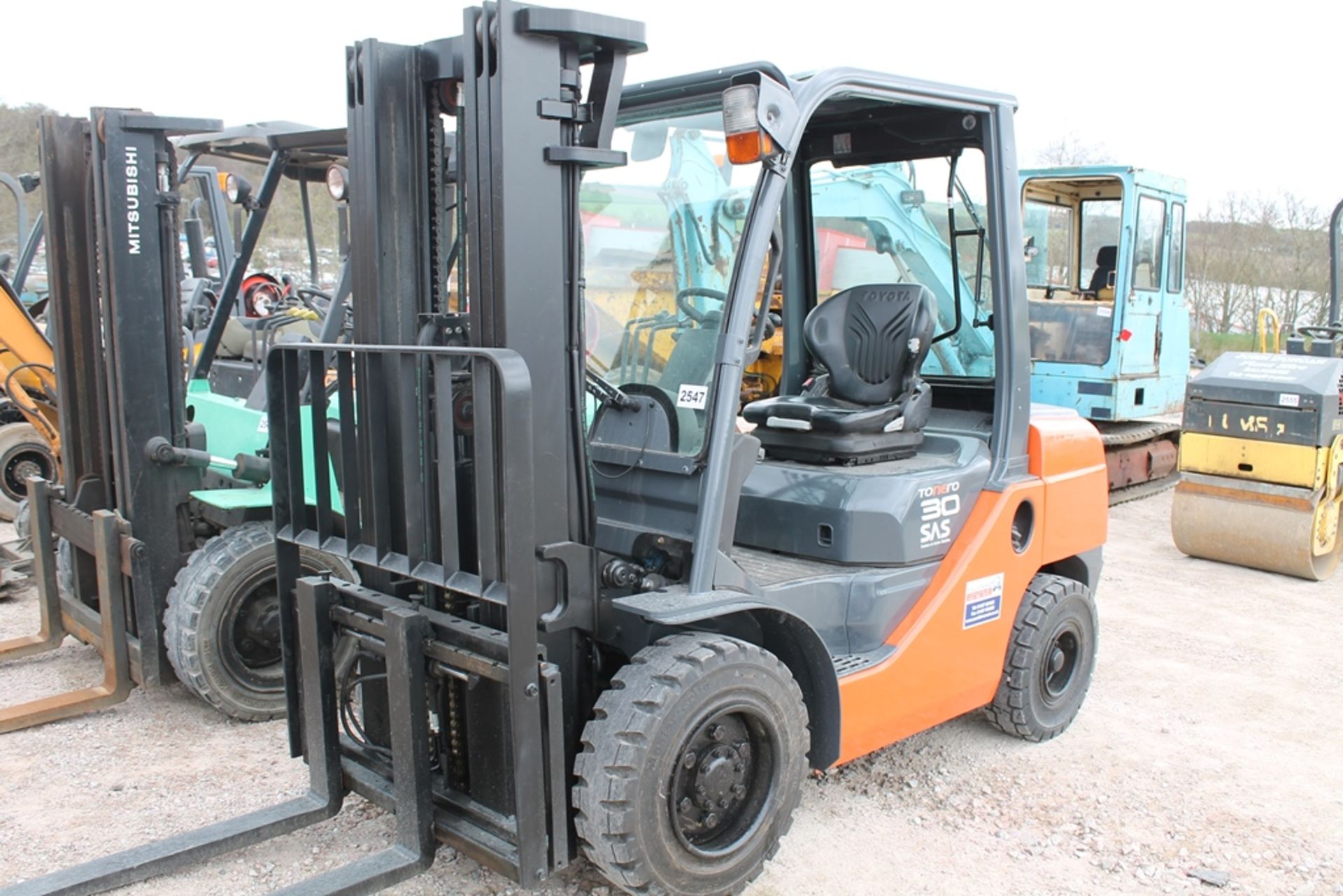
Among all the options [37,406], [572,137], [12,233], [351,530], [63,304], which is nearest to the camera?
[572,137]

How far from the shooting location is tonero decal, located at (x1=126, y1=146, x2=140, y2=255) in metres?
4.50

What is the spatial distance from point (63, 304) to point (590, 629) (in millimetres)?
3254

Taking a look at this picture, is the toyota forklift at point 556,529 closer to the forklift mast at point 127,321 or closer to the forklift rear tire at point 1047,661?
the forklift rear tire at point 1047,661

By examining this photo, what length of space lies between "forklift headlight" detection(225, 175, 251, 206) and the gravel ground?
87.4 inches

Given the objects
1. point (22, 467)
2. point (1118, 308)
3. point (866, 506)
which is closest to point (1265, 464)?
point (1118, 308)

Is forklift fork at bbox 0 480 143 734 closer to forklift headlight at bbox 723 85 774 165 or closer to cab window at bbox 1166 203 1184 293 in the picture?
forklift headlight at bbox 723 85 774 165

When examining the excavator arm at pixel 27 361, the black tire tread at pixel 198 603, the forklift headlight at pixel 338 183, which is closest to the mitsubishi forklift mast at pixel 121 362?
the black tire tread at pixel 198 603

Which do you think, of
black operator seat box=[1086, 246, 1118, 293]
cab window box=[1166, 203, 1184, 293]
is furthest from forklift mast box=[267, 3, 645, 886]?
black operator seat box=[1086, 246, 1118, 293]

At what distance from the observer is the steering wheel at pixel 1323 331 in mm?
7785

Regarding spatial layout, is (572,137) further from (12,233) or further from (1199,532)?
(12,233)

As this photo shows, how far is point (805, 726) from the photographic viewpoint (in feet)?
10.5

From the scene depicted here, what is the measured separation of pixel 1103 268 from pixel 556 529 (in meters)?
9.52

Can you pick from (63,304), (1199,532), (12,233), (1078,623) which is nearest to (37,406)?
(63,304)

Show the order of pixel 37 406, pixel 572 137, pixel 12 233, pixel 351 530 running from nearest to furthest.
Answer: pixel 572 137
pixel 351 530
pixel 37 406
pixel 12 233
